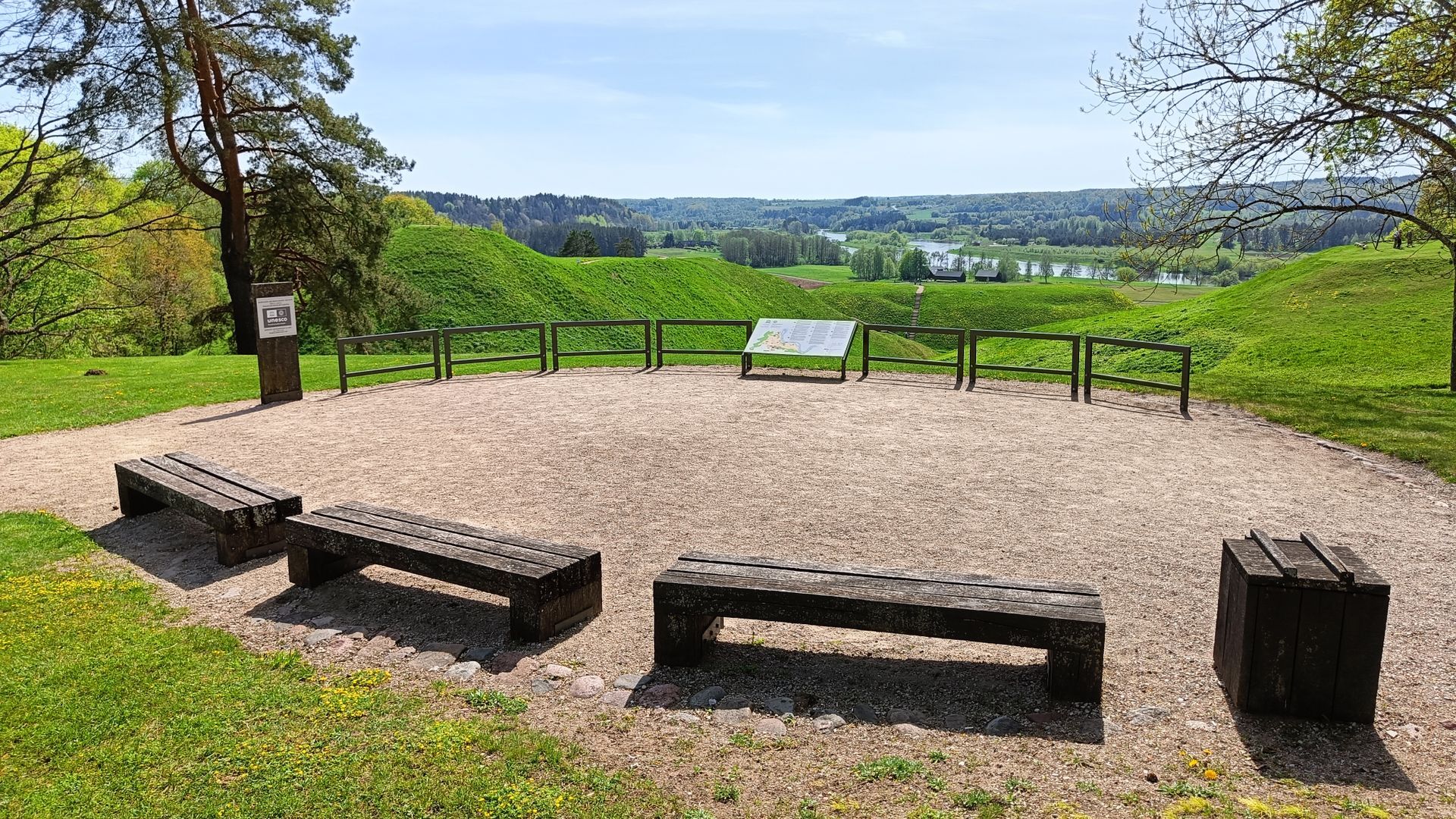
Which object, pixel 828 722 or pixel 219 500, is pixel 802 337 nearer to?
pixel 219 500

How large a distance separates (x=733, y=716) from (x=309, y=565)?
134 inches

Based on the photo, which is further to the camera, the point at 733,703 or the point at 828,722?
the point at 733,703

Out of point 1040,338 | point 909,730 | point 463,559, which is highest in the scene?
point 1040,338

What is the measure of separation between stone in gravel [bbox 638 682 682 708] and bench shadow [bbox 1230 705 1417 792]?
262 cm

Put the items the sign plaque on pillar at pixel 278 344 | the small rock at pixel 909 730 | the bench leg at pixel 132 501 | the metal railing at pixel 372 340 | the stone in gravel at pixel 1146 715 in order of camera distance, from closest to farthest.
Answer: the small rock at pixel 909 730 < the stone in gravel at pixel 1146 715 < the bench leg at pixel 132 501 < the sign plaque on pillar at pixel 278 344 < the metal railing at pixel 372 340

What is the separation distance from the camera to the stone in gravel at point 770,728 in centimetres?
417

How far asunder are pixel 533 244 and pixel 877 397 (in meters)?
166

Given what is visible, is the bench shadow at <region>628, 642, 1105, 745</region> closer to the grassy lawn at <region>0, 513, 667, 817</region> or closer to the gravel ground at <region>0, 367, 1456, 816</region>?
the gravel ground at <region>0, 367, 1456, 816</region>

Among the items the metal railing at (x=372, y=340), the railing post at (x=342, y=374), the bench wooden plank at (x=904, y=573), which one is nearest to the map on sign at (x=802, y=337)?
the metal railing at (x=372, y=340)

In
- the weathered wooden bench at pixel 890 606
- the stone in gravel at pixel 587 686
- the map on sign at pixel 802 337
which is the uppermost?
the map on sign at pixel 802 337

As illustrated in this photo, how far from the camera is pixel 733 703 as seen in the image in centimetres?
448

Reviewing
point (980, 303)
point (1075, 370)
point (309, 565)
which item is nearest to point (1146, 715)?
point (309, 565)

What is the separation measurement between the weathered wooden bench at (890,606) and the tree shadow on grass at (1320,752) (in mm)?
690

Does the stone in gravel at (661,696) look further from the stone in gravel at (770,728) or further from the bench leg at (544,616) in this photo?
the bench leg at (544,616)
